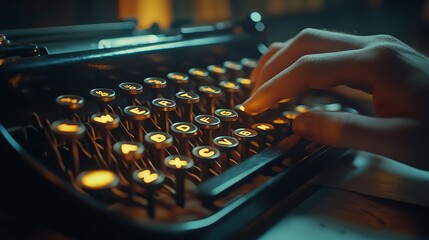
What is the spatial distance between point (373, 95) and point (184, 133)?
404 mm

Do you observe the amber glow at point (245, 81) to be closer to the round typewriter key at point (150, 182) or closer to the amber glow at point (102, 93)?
the amber glow at point (102, 93)

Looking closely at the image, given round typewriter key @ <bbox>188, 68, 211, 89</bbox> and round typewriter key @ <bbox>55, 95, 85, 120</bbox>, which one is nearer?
round typewriter key @ <bbox>55, 95, 85, 120</bbox>

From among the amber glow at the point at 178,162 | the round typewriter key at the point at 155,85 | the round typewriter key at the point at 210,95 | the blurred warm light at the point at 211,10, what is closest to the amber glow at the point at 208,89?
the round typewriter key at the point at 210,95

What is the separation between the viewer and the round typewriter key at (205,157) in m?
0.75

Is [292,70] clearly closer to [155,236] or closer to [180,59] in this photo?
[180,59]

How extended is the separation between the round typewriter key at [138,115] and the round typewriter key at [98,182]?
201 mm

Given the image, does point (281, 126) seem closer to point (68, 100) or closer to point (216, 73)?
point (216, 73)

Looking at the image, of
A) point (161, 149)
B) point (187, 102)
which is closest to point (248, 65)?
point (187, 102)

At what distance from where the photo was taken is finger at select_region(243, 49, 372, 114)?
0.88 meters

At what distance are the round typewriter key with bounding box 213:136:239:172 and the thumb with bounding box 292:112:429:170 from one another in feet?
0.61

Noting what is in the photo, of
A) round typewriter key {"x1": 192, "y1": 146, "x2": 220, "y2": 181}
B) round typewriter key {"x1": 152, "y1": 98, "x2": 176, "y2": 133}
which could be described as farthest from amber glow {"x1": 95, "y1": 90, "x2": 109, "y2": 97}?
round typewriter key {"x1": 192, "y1": 146, "x2": 220, "y2": 181}

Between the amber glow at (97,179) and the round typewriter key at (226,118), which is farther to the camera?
the round typewriter key at (226,118)

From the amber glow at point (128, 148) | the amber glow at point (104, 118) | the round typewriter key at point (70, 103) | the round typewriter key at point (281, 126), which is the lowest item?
the round typewriter key at point (281, 126)

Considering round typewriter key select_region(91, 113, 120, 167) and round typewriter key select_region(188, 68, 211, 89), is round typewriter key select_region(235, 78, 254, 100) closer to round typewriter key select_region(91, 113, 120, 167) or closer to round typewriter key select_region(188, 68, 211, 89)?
round typewriter key select_region(188, 68, 211, 89)
